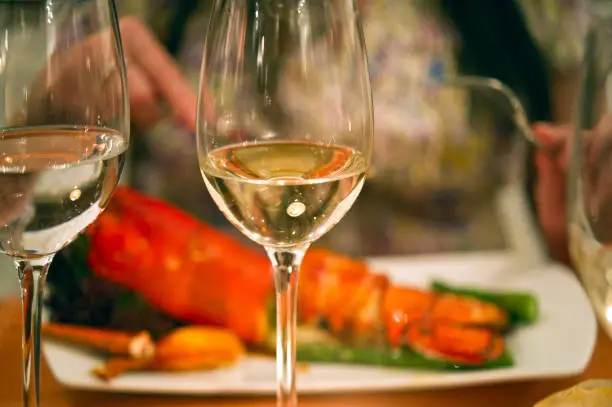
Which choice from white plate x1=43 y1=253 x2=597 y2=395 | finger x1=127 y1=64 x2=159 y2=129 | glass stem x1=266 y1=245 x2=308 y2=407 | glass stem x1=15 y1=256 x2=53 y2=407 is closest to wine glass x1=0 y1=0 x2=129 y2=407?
glass stem x1=15 y1=256 x2=53 y2=407

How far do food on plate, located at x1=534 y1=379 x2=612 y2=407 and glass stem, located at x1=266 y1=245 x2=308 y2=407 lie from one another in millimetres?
169

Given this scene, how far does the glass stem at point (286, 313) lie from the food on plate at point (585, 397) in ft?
0.55

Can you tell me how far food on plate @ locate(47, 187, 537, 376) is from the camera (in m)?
0.68

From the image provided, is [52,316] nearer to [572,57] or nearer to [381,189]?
[381,189]

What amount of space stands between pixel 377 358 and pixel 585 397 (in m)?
0.27

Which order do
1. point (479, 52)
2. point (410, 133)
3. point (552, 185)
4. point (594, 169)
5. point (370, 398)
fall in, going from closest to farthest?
point (594, 169), point (370, 398), point (552, 185), point (410, 133), point (479, 52)

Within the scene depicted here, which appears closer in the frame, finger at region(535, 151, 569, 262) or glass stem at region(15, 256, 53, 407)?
glass stem at region(15, 256, 53, 407)

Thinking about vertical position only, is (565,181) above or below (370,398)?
above

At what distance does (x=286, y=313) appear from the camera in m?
0.45

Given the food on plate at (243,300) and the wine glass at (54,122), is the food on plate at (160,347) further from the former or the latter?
the wine glass at (54,122)

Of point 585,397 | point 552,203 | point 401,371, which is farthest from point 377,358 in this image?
point 552,203

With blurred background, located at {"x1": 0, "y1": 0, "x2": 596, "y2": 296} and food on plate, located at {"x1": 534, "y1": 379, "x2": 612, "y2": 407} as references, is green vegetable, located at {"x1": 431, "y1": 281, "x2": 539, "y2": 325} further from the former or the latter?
blurred background, located at {"x1": 0, "y1": 0, "x2": 596, "y2": 296}

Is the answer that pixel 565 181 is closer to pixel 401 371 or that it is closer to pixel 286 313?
pixel 401 371

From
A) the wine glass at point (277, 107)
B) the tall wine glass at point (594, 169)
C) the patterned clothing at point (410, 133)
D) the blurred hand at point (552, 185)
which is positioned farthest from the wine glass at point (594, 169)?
the patterned clothing at point (410, 133)
